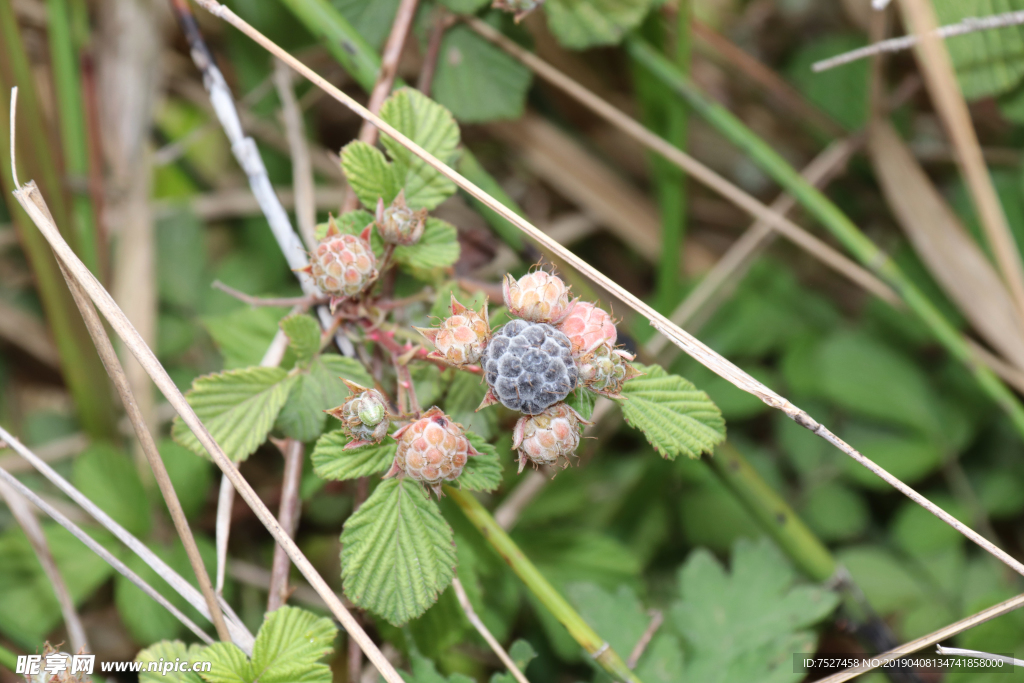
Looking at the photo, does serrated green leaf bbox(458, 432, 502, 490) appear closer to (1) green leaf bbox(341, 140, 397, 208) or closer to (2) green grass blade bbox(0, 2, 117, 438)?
(1) green leaf bbox(341, 140, 397, 208)

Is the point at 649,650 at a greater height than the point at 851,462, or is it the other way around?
the point at 851,462

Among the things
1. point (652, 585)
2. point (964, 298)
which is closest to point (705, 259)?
point (964, 298)

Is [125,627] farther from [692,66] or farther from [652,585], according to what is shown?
[692,66]

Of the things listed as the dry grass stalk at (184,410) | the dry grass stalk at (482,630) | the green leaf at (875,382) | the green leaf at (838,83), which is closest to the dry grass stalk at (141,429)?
the dry grass stalk at (184,410)

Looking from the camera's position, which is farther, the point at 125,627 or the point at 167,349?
the point at 167,349

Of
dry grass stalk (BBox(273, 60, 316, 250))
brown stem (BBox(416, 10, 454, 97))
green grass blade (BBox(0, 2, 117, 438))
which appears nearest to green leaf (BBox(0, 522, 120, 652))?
green grass blade (BBox(0, 2, 117, 438))

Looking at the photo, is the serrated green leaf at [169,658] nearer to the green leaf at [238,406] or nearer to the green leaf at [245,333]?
the green leaf at [238,406]

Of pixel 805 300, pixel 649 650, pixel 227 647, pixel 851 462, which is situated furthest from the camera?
pixel 805 300
